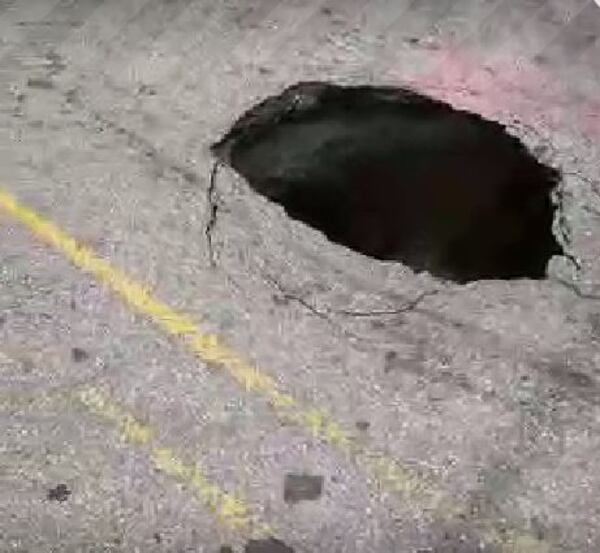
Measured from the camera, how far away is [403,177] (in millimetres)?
5094

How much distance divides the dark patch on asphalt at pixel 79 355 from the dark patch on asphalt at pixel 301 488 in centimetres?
102

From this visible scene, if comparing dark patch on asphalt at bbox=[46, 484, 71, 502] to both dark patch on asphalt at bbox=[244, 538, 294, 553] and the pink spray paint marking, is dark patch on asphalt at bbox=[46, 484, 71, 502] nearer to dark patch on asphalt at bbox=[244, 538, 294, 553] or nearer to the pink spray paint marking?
dark patch on asphalt at bbox=[244, 538, 294, 553]

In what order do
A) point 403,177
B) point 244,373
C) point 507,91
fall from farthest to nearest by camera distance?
point 507,91 → point 403,177 → point 244,373

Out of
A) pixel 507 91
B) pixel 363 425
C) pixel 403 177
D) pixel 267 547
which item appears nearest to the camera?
pixel 267 547

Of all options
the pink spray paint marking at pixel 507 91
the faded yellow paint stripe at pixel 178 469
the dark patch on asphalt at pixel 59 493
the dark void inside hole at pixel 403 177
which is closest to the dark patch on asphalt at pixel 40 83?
the dark void inside hole at pixel 403 177

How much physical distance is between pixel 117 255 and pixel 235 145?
95 cm

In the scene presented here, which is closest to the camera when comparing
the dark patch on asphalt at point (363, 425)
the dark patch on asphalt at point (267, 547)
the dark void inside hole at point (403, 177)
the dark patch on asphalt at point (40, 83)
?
the dark patch on asphalt at point (267, 547)

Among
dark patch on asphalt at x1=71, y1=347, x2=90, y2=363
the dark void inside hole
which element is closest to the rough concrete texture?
dark patch on asphalt at x1=71, y1=347, x2=90, y2=363

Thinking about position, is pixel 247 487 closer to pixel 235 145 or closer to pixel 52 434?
pixel 52 434

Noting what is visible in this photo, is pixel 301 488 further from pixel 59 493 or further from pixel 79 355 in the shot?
pixel 79 355

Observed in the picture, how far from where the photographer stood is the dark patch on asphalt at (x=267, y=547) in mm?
3531

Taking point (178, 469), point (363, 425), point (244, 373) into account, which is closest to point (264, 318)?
point (244, 373)

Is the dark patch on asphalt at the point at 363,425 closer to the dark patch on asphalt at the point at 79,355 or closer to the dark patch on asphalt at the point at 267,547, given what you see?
the dark patch on asphalt at the point at 267,547

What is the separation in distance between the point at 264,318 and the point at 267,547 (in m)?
1.12
